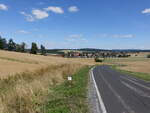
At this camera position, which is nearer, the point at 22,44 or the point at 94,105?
the point at 94,105

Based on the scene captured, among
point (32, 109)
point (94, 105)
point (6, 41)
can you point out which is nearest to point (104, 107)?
point (94, 105)

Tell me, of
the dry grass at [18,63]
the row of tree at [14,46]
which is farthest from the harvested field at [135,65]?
the row of tree at [14,46]

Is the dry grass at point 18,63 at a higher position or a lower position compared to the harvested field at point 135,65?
higher

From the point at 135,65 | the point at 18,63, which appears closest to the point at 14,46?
the point at 135,65

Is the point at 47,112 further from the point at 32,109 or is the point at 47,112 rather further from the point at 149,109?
the point at 149,109

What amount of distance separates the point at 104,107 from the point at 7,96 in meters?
3.90

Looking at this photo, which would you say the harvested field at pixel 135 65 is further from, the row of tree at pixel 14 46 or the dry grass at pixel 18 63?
the row of tree at pixel 14 46

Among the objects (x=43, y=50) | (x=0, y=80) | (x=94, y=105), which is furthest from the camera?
(x=43, y=50)

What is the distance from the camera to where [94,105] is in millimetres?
9812

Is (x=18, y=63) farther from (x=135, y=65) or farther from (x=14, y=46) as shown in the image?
(x=14, y=46)

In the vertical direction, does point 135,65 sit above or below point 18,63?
below

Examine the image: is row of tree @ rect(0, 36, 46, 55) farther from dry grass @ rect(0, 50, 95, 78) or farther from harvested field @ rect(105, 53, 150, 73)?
dry grass @ rect(0, 50, 95, 78)

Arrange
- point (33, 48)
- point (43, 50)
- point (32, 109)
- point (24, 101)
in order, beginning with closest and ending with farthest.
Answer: point (32, 109), point (24, 101), point (33, 48), point (43, 50)

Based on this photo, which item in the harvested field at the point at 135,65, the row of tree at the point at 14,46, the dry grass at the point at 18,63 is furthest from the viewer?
the row of tree at the point at 14,46
